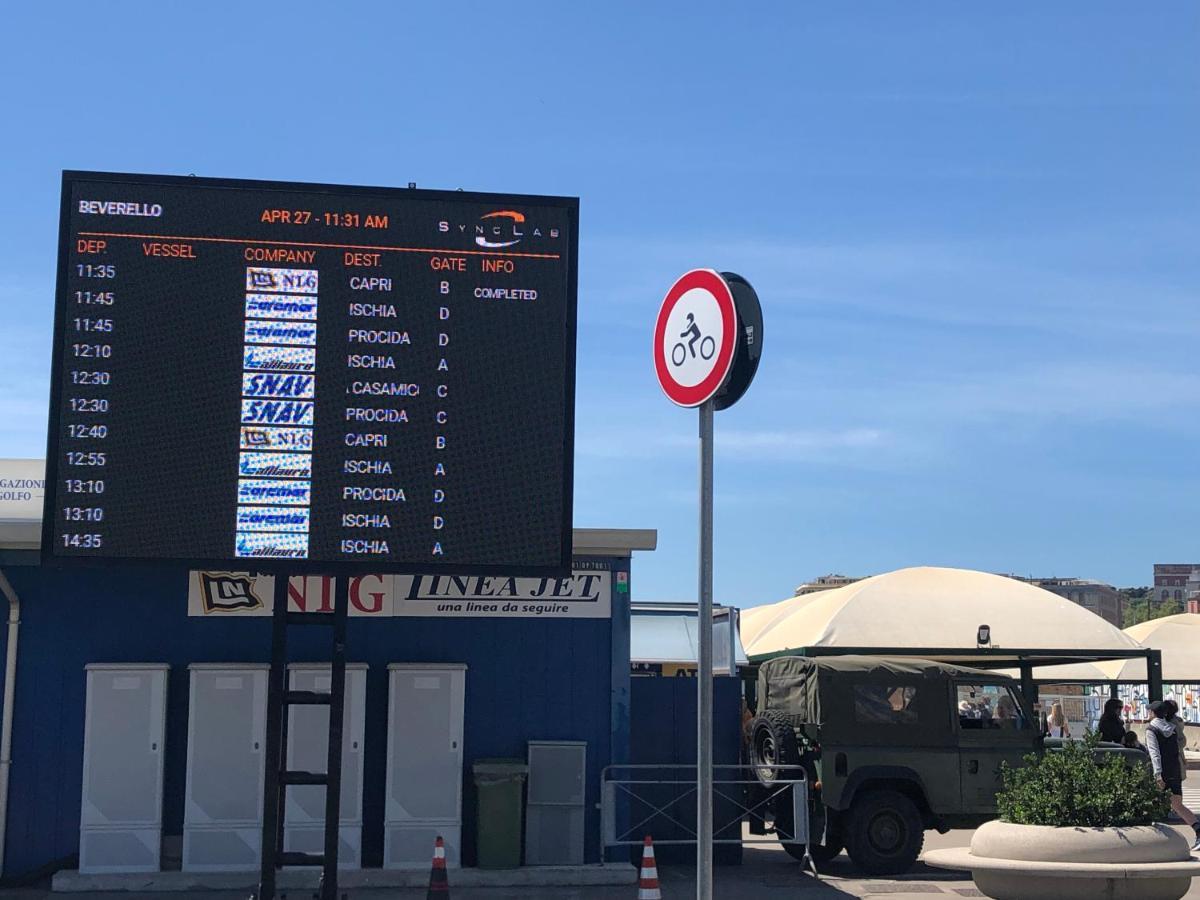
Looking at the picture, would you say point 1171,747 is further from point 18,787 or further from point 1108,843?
point 18,787

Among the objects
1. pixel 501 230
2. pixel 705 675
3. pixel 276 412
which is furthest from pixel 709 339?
pixel 276 412

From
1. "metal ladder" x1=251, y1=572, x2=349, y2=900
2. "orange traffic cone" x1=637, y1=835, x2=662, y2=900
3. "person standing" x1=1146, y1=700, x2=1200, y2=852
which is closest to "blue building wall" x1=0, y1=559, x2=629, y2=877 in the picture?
"metal ladder" x1=251, y1=572, x2=349, y2=900

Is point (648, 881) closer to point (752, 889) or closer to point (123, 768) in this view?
point (752, 889)

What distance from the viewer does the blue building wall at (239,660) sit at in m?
14.8

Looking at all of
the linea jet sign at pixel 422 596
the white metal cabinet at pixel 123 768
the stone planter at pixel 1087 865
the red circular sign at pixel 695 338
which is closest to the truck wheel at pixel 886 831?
the linea jet sign at pixel 422 596

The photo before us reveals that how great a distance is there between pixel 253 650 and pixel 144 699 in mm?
1282

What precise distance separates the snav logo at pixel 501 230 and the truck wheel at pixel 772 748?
7.41 meters

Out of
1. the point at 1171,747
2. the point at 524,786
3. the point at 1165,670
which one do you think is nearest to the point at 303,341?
the point at 524,786

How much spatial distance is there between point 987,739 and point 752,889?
361cm

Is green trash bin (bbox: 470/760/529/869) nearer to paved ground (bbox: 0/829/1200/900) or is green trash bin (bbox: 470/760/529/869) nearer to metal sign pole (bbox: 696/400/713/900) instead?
paved ground (bbox: 0/829/1200/900)

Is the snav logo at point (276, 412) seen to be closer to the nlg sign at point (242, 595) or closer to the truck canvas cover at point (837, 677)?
the nlg sign at point (242, 595)

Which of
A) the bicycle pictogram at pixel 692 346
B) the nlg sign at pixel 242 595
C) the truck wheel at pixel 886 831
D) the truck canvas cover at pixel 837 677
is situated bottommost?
the truck wheel at pixel 886 831

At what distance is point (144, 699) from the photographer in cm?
1450

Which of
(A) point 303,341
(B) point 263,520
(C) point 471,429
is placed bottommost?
(B) point 263,520
